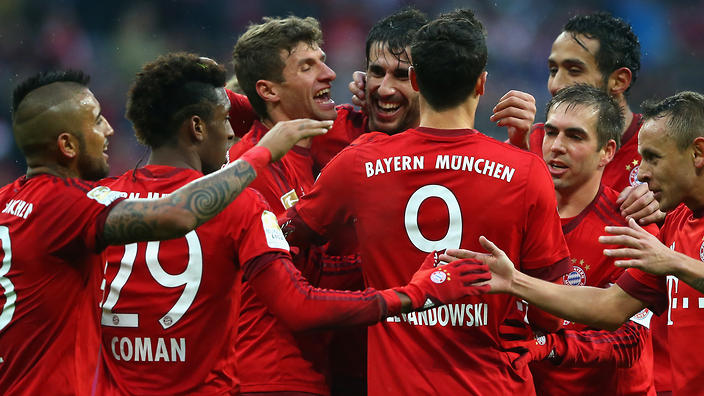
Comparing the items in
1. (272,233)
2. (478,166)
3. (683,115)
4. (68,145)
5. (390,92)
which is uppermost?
(390,92)

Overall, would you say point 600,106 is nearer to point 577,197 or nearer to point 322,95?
point 577,197

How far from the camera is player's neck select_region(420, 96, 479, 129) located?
11.6 ft

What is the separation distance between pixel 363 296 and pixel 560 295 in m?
0.91

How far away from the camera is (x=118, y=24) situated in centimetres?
1239

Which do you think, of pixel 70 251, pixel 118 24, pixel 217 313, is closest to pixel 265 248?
pixel 217 313

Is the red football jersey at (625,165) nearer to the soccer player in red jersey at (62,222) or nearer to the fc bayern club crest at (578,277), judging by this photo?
the fc bayern club crest at (578,277)

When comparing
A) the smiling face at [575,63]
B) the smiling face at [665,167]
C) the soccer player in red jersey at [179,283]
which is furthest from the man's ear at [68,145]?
the smiling face at [575,63]

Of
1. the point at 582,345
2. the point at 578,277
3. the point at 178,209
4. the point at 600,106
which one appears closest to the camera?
the point at 178,209

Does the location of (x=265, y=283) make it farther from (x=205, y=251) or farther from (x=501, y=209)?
(x=501, y=209)

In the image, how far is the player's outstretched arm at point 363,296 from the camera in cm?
318

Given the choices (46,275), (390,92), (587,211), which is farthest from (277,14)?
(46,275)

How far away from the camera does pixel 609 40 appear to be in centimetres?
581

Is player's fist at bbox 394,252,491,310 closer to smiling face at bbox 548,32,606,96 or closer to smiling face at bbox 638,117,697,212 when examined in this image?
smiling face at bbox 638,117,697,212

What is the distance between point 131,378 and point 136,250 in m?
0.54
